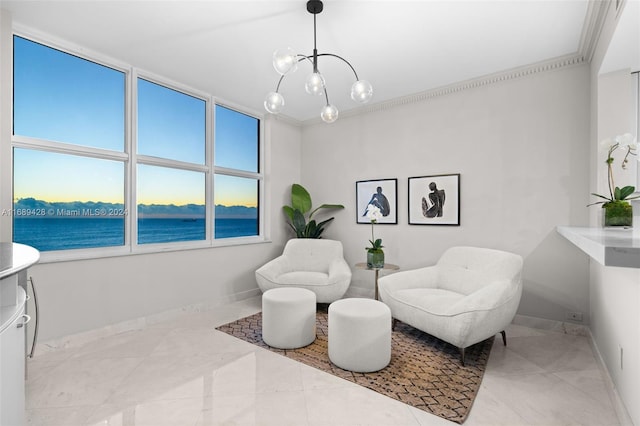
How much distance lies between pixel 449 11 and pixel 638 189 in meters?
1.91

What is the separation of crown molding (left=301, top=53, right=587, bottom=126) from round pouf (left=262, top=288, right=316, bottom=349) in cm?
280

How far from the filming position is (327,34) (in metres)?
2.58

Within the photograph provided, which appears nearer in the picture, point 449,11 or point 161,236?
point 449,11

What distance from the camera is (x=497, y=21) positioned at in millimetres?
2408

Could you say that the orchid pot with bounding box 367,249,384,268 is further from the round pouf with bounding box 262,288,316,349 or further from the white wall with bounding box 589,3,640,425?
the white wall with bounding box 589,3,640,425

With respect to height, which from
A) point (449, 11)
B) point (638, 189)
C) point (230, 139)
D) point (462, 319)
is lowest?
point (462, 319)

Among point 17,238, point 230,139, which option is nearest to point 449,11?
point 230,139

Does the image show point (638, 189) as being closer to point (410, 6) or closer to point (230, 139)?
point (410, 6)

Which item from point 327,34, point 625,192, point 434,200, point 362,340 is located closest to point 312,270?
point 434,200

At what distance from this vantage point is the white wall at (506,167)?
297 cm

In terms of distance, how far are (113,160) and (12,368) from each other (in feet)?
8.20

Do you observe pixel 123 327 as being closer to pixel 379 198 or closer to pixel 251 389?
pixel 251 389

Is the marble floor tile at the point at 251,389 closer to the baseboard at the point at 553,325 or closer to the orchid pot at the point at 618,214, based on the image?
the baseboard at the point at 553,325

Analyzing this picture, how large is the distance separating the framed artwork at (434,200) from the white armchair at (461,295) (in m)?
0.55
